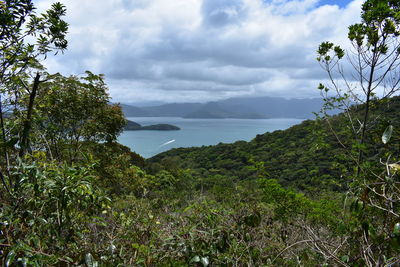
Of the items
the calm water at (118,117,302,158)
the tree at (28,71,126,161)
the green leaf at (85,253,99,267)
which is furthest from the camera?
the calm water at (118,117,302,158)

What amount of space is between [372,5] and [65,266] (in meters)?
4.25

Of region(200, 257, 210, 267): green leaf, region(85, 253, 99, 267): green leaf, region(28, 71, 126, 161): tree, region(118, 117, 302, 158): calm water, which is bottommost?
region(118, 117, 302, 158): calm water

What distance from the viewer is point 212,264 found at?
1910mm

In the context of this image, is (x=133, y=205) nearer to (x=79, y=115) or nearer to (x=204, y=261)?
(x=204, y=261)

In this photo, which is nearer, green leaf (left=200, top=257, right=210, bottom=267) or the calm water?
green leaf (left=200, top=257, right=210, bottom=267)

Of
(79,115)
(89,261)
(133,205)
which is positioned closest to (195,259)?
(89,261)

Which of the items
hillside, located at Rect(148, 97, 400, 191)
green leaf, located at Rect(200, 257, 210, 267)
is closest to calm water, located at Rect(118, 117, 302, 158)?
hillside, located at Rect(148, 97, 400, 191)

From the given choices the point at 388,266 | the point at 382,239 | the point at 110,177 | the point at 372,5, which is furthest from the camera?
the point at 110,177

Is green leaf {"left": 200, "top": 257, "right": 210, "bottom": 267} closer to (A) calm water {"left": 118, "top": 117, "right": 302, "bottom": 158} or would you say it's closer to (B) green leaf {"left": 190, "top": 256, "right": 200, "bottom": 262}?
(B) green leaf {"left": 190, "top": 256, "right": 200, "bottom": 262}

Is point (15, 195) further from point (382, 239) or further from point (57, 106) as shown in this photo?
point (57, 106)

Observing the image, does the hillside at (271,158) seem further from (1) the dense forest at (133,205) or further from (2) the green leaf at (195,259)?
(2) the green leaf at (195,259)

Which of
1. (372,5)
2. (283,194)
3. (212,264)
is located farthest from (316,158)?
(212,264)

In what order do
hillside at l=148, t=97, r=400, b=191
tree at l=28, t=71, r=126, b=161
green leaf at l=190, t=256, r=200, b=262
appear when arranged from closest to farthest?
green leaf at l=190, t=256, r=200, b=262 < tree at l=28, t=71, r=126, b=161 < hillside at l=148, t=97, r=400, b=191

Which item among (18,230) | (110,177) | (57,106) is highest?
Result: (57,106)
